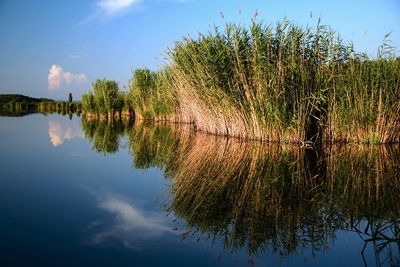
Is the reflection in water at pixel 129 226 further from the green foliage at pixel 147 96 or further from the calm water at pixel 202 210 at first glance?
the green foliage at pixel 147 96

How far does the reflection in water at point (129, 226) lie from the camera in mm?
3877

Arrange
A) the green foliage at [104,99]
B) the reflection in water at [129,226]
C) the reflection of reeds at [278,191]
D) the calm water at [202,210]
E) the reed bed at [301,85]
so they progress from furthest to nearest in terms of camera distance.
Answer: the green foliage at [104,99]
the reed bed at [301,85]
the reflection of reeds at [278,191]
the reflection in water at [129,226]
the calm water at [202,210]

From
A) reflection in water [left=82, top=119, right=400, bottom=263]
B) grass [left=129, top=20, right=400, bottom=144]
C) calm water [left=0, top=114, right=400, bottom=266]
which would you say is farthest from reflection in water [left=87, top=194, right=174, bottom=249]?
grass [left=129, top=20, right=400, bottom=144]

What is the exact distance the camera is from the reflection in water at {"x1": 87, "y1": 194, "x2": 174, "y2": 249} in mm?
3877

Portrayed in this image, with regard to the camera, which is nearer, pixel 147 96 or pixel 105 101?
pixel 147 96

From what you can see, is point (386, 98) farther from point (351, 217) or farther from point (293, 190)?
point (351, 217)

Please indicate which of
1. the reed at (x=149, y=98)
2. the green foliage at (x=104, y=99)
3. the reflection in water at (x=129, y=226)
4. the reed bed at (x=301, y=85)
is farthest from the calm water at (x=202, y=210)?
the green foliage at (x=104, y=99)

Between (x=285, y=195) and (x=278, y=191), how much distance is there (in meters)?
0.25

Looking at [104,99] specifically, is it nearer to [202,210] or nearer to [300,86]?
[300,86]

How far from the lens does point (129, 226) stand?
435 centimetres

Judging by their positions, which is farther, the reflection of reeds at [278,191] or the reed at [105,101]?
the reed at [105,101]

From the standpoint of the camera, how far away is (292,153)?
9625 millimetres

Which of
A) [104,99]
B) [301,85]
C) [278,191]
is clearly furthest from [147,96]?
[278,191]

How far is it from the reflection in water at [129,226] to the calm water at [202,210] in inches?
0.5
